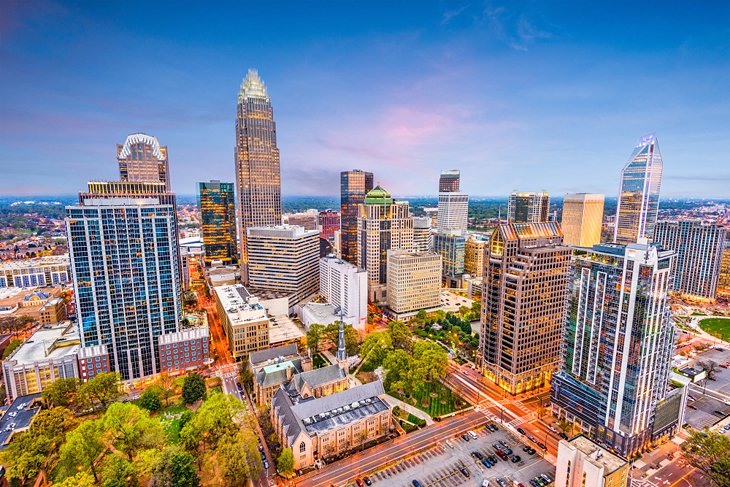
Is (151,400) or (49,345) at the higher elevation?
(49,345)

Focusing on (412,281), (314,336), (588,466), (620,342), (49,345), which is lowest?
(314,336)

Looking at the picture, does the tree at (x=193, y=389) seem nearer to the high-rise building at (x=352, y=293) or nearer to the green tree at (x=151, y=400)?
the green tree at (x=151, y=400)

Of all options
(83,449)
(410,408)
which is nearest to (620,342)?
(410,408)

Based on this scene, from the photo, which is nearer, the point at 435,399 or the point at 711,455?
the point at 711,455

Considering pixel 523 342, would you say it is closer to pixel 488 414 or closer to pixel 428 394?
pixel 488 414

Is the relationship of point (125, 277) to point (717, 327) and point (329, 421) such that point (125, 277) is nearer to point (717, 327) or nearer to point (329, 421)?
point (329, 421)

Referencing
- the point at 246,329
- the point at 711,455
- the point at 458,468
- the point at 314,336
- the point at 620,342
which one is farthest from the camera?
the point at 314,336

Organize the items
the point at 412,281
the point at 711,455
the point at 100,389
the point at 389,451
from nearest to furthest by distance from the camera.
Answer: the point at 711,455, the point at 389,451, the point at 100,389, the point at 412,281
